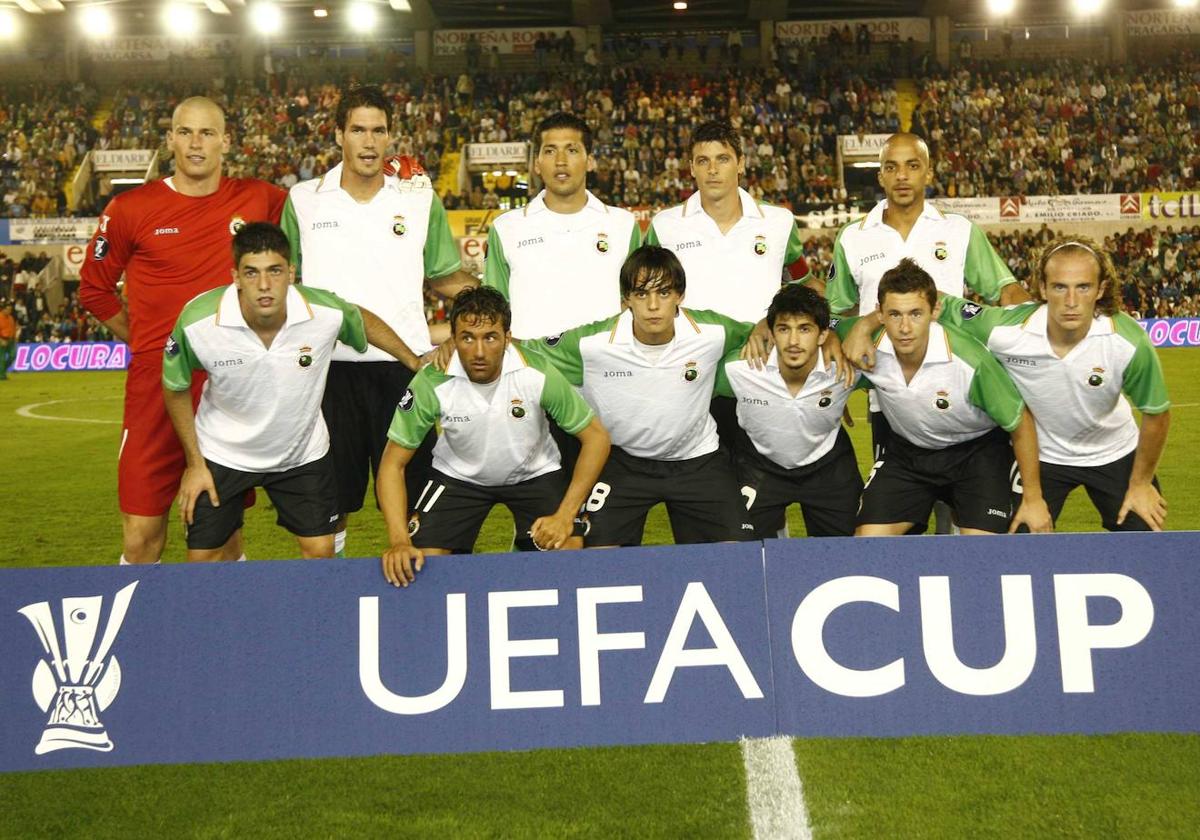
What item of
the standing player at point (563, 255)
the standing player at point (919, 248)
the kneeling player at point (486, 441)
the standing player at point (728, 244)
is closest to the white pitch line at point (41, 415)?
the standing player at point (563, 255)

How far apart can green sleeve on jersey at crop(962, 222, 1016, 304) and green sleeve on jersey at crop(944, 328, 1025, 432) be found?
30.9 inches

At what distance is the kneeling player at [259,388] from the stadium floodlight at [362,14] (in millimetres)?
31422

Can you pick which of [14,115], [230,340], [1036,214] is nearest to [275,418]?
[230,340]

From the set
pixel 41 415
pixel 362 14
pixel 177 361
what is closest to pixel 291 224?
pixel 177 361

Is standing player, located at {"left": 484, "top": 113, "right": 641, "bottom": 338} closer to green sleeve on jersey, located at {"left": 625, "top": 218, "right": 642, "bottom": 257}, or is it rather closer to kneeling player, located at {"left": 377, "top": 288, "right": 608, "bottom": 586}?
green sleeve on jersey, located at {"left": 625, "top": 218, "right": 642, "bottom": 257}

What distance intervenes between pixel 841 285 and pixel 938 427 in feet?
3.24

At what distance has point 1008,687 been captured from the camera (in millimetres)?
3754

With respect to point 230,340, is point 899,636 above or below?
below

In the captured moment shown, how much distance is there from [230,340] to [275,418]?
1.17 feet

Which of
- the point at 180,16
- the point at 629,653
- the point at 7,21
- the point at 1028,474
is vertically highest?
the point at 180,16

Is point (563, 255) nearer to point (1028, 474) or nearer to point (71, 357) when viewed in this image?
point (1028, 474)

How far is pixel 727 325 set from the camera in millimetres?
5152

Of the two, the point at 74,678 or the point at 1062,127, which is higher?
the point at 1062,127

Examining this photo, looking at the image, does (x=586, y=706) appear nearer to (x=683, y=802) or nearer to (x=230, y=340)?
(x=683, y=802)
